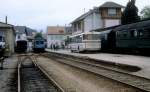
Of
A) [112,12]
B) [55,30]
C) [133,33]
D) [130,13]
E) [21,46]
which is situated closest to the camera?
[133,33]

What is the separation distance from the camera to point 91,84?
564 inches

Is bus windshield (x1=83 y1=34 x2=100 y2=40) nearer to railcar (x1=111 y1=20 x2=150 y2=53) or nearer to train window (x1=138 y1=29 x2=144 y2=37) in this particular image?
railcar (x1=111 y1=20 x2=150 y2=53)

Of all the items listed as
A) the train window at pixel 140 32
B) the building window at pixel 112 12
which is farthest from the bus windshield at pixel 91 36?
the building window at pixel 112 12

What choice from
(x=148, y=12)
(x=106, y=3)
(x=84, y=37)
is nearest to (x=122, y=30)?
(x=84, y=37)

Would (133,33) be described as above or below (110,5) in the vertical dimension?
below

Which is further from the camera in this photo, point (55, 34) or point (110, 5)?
point (55, 34)

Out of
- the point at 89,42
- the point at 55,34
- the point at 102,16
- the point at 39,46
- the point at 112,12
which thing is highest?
the point at 112,12

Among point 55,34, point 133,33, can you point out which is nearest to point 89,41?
point 133,33

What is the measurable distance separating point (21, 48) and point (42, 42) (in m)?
4.16

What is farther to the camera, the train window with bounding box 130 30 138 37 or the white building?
the white building

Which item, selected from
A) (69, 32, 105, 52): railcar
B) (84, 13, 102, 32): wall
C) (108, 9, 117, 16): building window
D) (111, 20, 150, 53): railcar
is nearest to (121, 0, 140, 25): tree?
(69, 32, 105, 52): railcar

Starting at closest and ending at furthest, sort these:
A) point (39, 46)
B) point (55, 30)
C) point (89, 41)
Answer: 1. point (89, 41)
2. point (39, 46)
3. point (55, 30)

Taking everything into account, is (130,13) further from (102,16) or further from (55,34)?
(55,34)

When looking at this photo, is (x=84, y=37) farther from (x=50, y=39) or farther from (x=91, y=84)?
(x=50, y=39)
